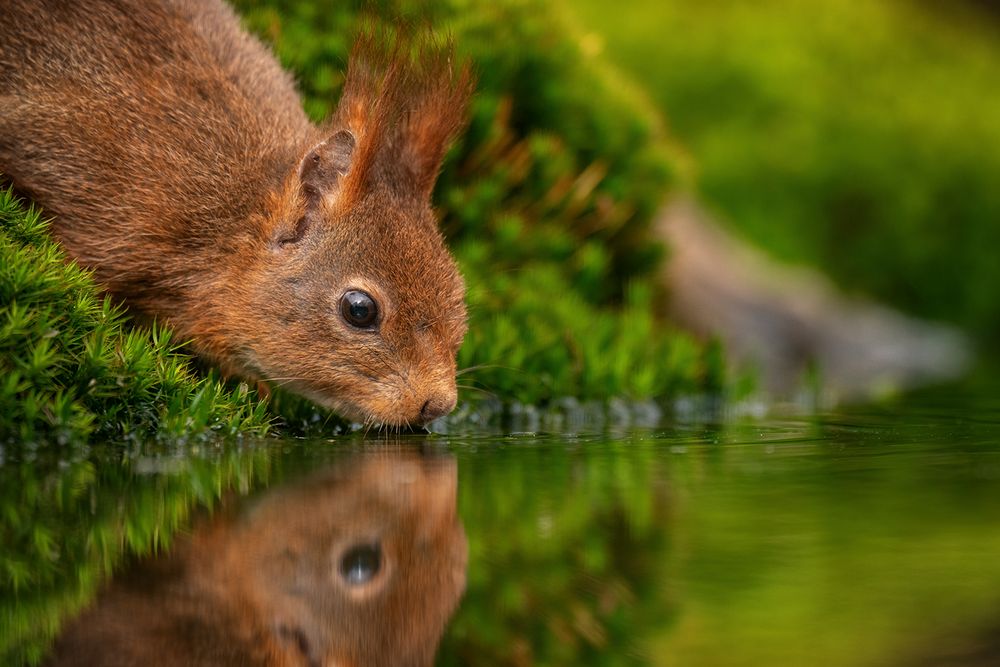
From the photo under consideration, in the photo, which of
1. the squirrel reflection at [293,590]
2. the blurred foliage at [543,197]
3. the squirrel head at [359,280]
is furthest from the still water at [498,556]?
the blurred foliage at [543,197]

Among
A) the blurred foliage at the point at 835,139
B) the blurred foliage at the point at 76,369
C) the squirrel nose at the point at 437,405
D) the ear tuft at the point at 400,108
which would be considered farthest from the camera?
the blurred foliage at the point at 835,139

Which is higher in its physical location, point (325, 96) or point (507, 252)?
point (325, 96)

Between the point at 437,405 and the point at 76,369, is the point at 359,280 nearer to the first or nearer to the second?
the point at 437,405

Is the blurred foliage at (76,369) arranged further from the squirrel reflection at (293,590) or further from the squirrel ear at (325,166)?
the squirrel reflection at (293,590)

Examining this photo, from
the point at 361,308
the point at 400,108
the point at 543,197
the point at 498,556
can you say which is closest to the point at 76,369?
the point at 361,308

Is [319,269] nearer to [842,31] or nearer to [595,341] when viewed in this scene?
[595,341]

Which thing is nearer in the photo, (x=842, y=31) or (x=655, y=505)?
(x=655, y=505)

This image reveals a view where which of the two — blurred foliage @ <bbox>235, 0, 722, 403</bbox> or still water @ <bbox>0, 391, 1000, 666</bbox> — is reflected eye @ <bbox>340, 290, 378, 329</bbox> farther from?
blurred foliage @ <bbox>235, 0, 722, 403</bbox>

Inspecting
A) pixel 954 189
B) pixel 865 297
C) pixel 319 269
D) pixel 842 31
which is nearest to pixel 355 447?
pixel 319 269

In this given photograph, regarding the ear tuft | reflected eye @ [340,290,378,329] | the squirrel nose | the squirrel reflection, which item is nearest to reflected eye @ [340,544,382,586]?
the squirrel reflection
